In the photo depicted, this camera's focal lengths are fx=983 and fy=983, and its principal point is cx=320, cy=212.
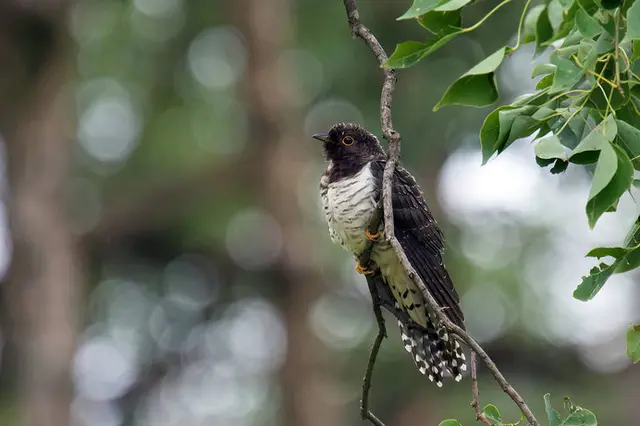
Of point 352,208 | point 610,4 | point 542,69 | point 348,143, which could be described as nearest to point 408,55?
point 542,69

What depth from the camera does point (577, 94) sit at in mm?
2117

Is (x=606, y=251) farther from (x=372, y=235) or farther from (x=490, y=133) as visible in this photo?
(x=372, y=235)

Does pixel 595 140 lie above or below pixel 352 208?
above

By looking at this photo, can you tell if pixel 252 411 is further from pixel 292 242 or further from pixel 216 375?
pixel 292 242

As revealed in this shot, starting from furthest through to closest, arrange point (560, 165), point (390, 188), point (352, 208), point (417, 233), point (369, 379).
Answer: point (417, 233)
point (352, 208)
point (369, 379)
point (390, 188)
point (560, 165)

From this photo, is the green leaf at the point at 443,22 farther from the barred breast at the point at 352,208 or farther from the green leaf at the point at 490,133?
the barred breast at the point at 352,208

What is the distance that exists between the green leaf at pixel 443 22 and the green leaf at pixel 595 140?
1.25 feet

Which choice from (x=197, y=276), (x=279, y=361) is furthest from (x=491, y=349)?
(x=197, y=276)

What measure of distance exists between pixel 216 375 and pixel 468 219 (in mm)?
3892

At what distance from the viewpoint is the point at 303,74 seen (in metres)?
11.7

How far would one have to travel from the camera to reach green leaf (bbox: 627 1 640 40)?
172cm

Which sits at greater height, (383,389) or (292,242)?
(292,242)

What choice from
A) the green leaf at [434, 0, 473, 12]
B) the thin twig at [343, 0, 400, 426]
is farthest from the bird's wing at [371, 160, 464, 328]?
the green leaf at [434, 0, 473, 12]

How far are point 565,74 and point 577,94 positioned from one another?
227 millimetres
